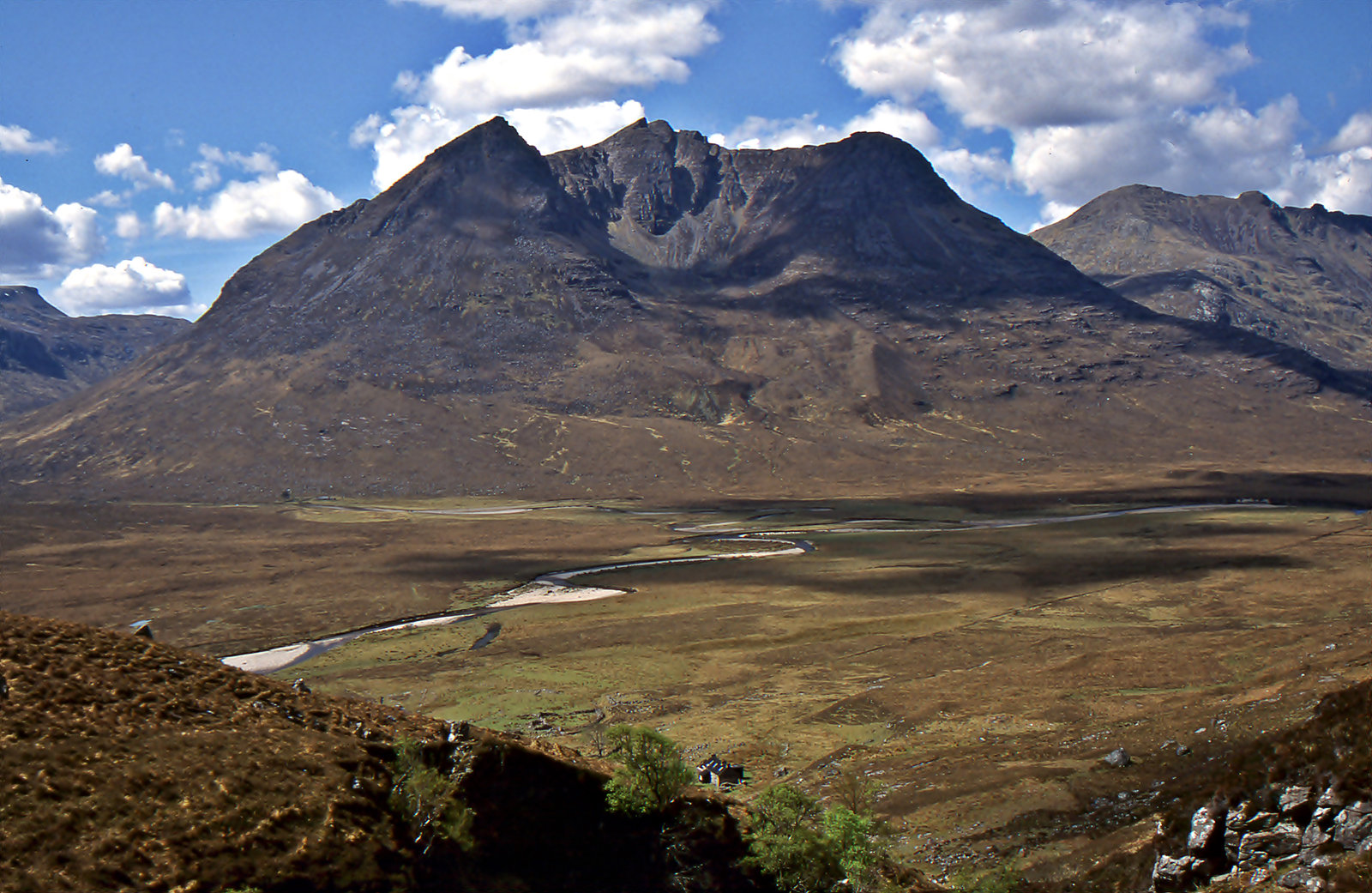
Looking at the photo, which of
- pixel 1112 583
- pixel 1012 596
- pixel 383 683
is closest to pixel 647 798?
pixel 383 683

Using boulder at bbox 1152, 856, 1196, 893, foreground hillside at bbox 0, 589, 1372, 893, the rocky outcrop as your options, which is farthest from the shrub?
the rocky outcrop

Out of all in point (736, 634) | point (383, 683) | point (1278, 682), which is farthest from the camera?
point (736, 634)

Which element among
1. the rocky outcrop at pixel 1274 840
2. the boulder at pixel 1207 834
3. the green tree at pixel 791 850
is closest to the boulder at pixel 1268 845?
the rocky outcrop at pixel 1274 840

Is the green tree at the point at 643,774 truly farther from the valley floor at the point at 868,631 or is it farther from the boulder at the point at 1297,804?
the boulder at the point at 1297,804

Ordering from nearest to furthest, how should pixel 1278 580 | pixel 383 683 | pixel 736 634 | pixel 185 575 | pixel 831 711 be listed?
pixel 831 711 → pixel 383 683 → pixel 736 634 → pixel 1278 580 → pixel 185 575

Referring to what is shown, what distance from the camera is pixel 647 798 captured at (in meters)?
25.9

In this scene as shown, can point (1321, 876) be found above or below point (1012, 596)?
above

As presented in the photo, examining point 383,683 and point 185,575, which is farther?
point 185,575

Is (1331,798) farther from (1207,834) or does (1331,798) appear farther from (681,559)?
(681,559)

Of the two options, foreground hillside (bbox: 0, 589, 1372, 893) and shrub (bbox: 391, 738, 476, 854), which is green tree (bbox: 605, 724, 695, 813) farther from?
shrub (bbox: 391, 738, 476, 854)

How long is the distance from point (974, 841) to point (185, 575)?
121161 mm

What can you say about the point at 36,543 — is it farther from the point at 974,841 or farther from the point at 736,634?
the point at 974,841

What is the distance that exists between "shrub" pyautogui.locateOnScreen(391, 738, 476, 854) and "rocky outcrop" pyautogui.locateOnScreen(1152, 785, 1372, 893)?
18.9 meters

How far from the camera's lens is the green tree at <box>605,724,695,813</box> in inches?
1014
